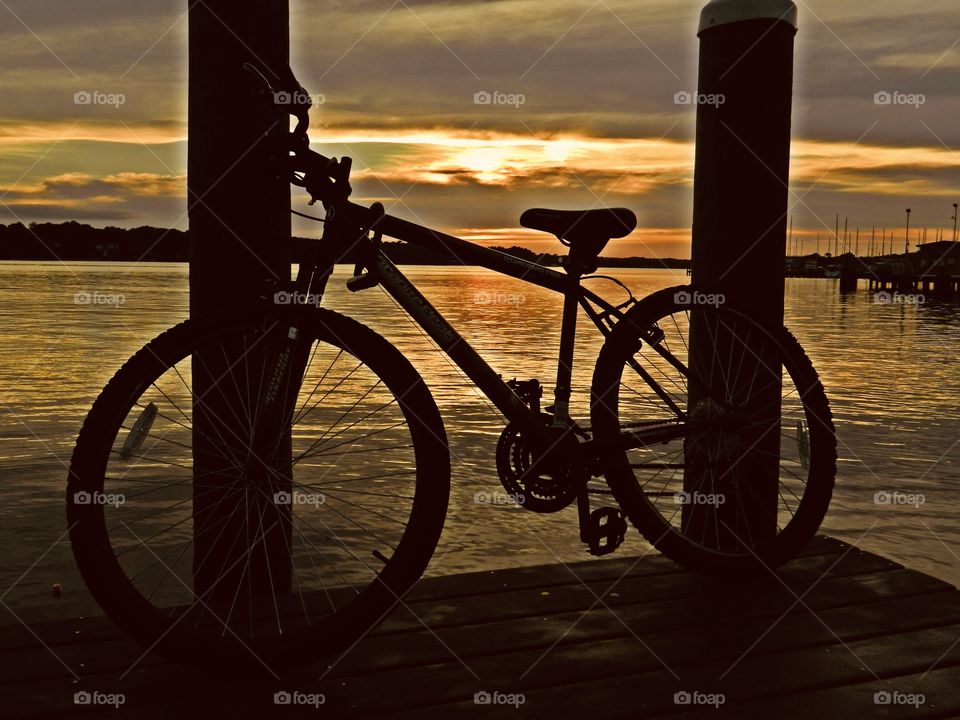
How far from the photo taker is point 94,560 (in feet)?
8.75

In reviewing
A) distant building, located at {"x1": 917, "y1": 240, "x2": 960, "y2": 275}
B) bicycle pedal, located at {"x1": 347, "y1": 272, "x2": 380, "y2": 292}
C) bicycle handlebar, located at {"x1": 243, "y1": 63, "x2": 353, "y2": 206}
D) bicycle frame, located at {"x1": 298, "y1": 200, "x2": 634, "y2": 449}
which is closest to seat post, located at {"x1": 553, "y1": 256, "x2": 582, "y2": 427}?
bicycle frame, located at {"x1": 298, "y1": 200, "x2": 634, "y2": 449}

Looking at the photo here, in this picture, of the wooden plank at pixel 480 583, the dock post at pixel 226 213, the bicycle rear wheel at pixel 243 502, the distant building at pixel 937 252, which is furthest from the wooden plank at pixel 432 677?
the distant building at pixel 937 252

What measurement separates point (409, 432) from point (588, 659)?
1031mm

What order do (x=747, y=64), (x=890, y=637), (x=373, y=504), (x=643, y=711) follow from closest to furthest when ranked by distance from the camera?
(x=643, y=711), (x=890, y=637), (x=747, y=64), (x=373, y=504)

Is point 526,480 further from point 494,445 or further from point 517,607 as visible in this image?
point 494,445

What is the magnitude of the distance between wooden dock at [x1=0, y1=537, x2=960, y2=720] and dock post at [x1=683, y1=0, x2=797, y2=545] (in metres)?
0.45

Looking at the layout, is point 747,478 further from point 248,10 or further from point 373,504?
point 373,504

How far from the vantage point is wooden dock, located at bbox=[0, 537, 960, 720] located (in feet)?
8.58

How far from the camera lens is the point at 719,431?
3.84 m

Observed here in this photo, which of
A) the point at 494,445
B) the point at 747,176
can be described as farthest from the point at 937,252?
the point at 747,176

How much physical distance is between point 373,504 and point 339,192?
4207mm

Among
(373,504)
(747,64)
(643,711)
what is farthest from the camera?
(373,504)

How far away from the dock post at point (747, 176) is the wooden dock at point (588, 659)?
449 millimetres

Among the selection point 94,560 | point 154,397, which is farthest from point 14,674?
point 154,397
